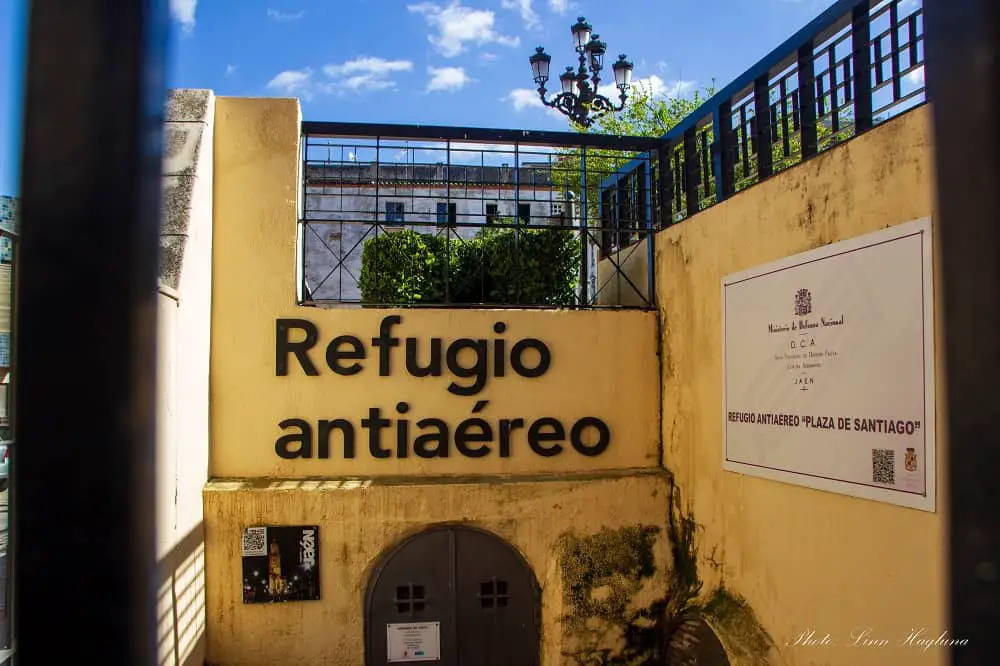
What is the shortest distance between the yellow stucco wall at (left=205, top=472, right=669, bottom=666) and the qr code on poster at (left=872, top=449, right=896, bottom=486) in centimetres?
301

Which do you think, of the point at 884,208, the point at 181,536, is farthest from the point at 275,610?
the point at 884,208

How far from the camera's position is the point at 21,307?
0.98m

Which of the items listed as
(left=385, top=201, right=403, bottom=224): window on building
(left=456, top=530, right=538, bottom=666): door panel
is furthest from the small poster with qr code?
(left=385, top=201, right=403, bottom=224): window on building

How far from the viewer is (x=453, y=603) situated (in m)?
Result: 6.89

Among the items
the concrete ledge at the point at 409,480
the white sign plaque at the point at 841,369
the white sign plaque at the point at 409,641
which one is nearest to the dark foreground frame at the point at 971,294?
the white sign plaque at the point at 841,369

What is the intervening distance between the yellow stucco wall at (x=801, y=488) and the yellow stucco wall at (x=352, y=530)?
999 millimetres

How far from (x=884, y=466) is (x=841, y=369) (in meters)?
0.65

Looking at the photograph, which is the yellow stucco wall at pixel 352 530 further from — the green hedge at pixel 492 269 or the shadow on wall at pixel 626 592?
the green hedge at pixel 492 269

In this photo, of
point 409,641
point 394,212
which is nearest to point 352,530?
point 409,641

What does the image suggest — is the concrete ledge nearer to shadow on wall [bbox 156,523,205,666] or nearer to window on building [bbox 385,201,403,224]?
shadow on wall [bbox 156,523,205,666]

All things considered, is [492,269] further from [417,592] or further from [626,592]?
[626,592]

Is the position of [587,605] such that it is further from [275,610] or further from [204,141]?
[204,141]

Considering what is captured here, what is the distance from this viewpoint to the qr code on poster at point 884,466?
4203 mm

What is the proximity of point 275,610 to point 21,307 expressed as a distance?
250 inches
